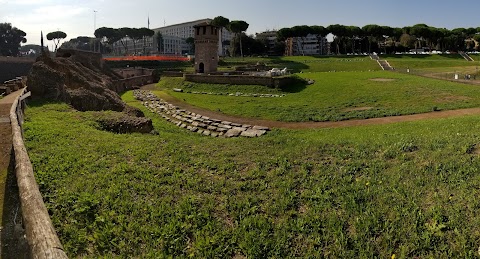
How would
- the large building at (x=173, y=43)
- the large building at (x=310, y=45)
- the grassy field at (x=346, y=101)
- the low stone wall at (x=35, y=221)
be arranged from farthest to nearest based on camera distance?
the large building at (x=173, y=43) < the large building at (x=310, y=45) < the grassy field at (x=346, y=101) < the low stone wall at (x=35, y=221)

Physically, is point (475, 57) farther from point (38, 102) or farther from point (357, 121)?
point (38, 102)

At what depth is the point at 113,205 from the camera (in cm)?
741

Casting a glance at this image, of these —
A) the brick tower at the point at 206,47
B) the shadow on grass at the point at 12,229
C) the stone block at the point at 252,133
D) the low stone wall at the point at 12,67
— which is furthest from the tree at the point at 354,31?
the shadow on grass at the point at 12,229

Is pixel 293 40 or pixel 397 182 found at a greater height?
pixel 293 40

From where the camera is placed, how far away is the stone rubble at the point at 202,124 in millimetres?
18917

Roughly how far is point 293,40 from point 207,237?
5110 inches

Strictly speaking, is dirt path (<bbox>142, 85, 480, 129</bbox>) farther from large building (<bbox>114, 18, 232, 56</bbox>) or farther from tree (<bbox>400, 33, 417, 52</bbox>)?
large building (<bbox>114, 18, 232, 56</bbox>)

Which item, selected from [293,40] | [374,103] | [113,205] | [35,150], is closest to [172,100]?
[374,103]

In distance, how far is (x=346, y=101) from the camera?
27.6 m

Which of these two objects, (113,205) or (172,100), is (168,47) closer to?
(172,100)

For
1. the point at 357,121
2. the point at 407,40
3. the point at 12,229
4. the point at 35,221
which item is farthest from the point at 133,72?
the point at 407,40

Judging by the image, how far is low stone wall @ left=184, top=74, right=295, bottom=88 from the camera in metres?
35.8

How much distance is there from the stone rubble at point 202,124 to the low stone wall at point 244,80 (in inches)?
428

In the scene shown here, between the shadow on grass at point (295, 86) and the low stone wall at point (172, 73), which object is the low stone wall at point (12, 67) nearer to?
the low stone wall at point (172, 73)
